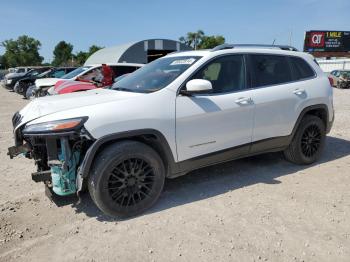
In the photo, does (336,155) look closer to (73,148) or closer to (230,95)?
(230,95)

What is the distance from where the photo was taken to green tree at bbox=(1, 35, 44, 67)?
95312mm

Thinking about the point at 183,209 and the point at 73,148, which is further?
the point at 183,209

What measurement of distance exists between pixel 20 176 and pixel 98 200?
2.16 m

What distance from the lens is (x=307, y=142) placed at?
5.61m

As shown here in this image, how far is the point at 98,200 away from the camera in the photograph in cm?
373

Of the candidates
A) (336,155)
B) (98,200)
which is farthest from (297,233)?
(336,155)

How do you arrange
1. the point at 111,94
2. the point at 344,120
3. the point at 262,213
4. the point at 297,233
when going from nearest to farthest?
1. the point at 297,233
2. the point at 262,213
3. the point at 111,94
4. the point at 344,120

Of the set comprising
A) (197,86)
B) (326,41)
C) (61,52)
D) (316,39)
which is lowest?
(61,52)

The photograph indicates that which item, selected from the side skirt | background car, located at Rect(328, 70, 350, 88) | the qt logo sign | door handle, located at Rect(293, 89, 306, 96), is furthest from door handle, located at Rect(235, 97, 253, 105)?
the qt logo sign

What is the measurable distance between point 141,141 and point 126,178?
1.49 feet

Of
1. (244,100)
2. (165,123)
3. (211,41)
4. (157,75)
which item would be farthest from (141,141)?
(211,41)

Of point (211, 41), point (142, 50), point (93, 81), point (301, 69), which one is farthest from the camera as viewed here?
point (211, 41)

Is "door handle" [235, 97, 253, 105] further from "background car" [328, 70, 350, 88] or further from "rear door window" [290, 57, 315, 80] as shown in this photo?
"background car" [328, 70, 350, 88]

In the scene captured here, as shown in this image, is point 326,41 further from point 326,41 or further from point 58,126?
point 58,126
